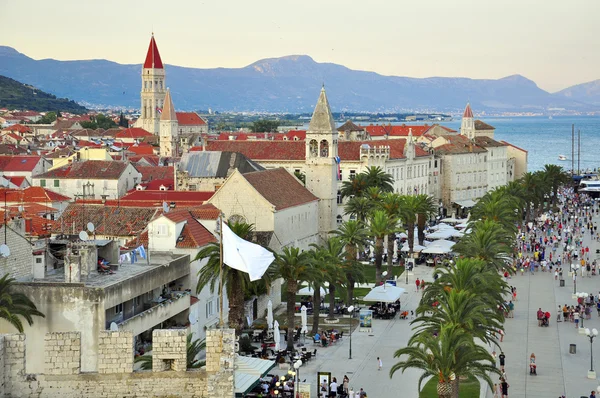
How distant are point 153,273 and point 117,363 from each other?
25.6 meters

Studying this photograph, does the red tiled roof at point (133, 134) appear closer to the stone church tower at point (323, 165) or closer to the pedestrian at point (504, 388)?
the stone church tower at point (323, 165)

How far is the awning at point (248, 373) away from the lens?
32075 mm

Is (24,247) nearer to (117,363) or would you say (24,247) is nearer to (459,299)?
(459,299)

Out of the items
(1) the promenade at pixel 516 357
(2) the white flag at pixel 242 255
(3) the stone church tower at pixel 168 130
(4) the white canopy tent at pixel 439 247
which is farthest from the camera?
(3) the stone church tower at pixel 168 130

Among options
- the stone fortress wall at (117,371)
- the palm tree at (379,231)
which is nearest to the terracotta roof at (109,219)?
the palm tree at (379,231)

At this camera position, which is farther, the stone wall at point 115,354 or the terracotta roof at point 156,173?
the terracotta roof at point 156,173

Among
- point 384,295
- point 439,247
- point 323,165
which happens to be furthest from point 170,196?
point 384,295

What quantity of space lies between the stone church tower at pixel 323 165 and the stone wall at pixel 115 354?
6578 cm

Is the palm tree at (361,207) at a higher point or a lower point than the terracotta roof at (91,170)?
lower

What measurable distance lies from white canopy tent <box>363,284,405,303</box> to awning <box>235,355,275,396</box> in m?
19.9

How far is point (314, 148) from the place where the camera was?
8169 centimetres

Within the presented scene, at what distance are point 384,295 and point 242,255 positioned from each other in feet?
81.1

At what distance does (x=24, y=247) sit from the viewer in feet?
121

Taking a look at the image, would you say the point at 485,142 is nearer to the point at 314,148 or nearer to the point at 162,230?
the point at 314,148
